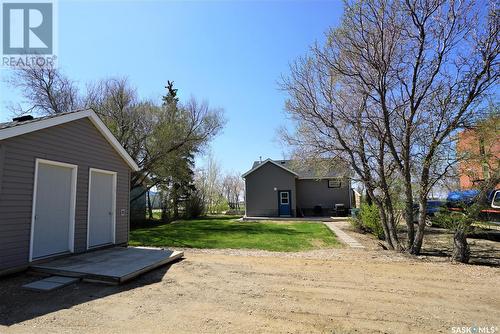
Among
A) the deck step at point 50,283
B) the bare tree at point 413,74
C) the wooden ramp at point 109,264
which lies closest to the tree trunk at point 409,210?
the bare tree at point 413,74

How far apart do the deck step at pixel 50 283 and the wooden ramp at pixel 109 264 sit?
0.15 m

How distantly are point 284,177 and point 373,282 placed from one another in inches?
696

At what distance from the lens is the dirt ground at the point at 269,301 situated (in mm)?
4039

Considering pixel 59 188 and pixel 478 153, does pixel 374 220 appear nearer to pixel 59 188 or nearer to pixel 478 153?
pixel 478 153

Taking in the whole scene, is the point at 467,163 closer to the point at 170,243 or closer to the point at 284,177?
the point at 170,243

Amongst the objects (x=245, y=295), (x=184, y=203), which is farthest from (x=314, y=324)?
(x=184, y=203)

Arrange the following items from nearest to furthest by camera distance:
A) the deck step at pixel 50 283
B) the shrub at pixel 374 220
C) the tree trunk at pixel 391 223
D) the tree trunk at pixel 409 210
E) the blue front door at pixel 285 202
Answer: the deck step at pixel 50 283
the tree trunk at pixel 409 210
the tree trunk at pixel 391 223
the shrub at pixel 374 220
the blue front door at pixel 285 202

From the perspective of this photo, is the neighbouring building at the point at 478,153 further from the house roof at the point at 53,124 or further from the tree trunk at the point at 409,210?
the house roof at the point at 53,124

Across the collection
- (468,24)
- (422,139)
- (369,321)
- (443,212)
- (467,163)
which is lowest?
(369,321)

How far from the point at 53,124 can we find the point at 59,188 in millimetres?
1530

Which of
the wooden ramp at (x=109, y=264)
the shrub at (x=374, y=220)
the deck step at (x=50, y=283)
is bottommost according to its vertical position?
the deck step at (x=50, y=283)

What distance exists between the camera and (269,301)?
4949 mm

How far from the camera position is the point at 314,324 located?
409 cm

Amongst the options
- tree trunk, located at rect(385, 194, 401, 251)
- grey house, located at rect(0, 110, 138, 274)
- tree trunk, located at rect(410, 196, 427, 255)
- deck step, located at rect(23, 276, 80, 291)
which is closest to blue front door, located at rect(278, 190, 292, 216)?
tree trunk, located at rect(385, 194, 401, 251)
